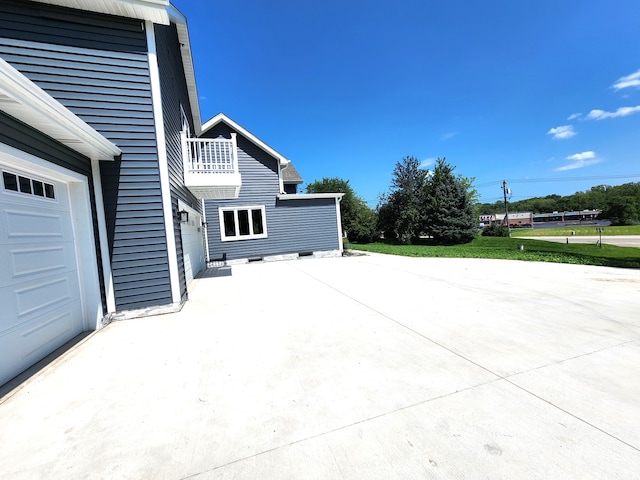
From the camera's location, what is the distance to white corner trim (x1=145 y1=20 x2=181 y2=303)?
15.9 ft

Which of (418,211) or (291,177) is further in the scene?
(418,211)

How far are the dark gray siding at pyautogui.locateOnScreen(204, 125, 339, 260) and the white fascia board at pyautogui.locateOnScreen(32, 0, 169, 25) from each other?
23.5ft

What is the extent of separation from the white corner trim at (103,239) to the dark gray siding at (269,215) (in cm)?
696

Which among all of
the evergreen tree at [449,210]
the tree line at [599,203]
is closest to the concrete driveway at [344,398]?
the evergreen tree at [449,210]

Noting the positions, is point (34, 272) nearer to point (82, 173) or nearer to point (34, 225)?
point (34, 225)

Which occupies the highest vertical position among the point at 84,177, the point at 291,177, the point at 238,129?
the point at 238,129

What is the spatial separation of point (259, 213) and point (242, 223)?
864 millimetres

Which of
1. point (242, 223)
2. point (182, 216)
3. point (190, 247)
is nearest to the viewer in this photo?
point (182, 216)

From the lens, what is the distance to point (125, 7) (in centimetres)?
451

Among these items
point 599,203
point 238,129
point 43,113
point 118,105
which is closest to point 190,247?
point 118,105

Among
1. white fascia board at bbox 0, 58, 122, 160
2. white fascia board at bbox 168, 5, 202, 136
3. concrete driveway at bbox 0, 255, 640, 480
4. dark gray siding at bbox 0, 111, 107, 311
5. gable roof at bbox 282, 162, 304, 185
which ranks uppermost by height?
white fascia board at bbox 168, 5, 202, 136

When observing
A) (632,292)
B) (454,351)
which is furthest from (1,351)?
(632,292)

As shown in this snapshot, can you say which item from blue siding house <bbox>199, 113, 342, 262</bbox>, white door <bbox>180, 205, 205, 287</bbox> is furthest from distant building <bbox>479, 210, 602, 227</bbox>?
white door <bbox>180, 205, 205, 287</bbox>

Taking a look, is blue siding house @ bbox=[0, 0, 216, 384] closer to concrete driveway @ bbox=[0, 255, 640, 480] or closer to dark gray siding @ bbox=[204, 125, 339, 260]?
concrete driveway @ bbox=[0, 255, 640, 480]
